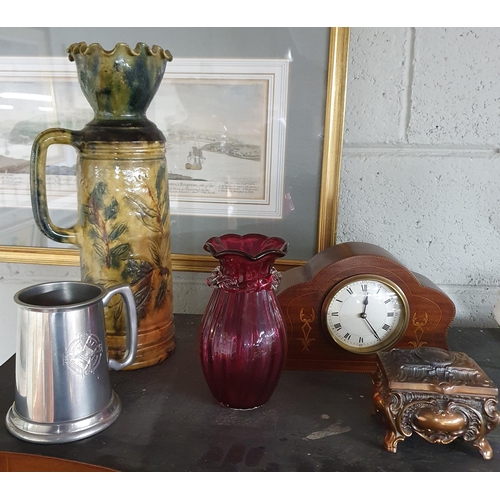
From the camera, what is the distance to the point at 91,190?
66cm

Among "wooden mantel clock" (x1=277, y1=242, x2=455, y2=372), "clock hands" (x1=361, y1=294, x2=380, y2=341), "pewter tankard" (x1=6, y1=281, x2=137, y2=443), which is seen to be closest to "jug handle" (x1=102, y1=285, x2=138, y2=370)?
"pewter tankard" (x1=6, y1=281, x2=137, y2=443)

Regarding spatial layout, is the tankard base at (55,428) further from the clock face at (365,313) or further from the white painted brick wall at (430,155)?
the white painted brick wall at (430,155)

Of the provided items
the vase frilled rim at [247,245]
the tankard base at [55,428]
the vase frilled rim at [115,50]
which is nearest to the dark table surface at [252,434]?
the tankard base at [55,428]

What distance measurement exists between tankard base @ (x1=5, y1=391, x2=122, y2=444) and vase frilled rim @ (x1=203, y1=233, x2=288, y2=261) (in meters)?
0.23

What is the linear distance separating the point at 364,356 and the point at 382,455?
7.0 inches

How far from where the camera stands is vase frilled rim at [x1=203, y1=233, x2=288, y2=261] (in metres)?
0.58

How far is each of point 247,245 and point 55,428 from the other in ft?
0.99

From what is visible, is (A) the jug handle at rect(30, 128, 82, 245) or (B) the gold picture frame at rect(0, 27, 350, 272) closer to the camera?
(A) the jug handle at rect(30, 128, 82, 245)

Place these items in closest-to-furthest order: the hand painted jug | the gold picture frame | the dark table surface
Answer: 1. the dark table surface
2. the hand painted jug
3. the gold picture frame

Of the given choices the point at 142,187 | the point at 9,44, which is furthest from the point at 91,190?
the point at 9,44

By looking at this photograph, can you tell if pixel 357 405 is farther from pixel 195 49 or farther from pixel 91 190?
pixel 195 49

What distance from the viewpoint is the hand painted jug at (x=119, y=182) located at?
0.64 m

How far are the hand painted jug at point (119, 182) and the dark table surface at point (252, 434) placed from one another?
0.10 metres

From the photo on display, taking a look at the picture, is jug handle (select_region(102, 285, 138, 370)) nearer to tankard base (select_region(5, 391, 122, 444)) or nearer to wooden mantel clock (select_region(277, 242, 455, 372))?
tankard base (select_region(5, 391, 122, 444))
